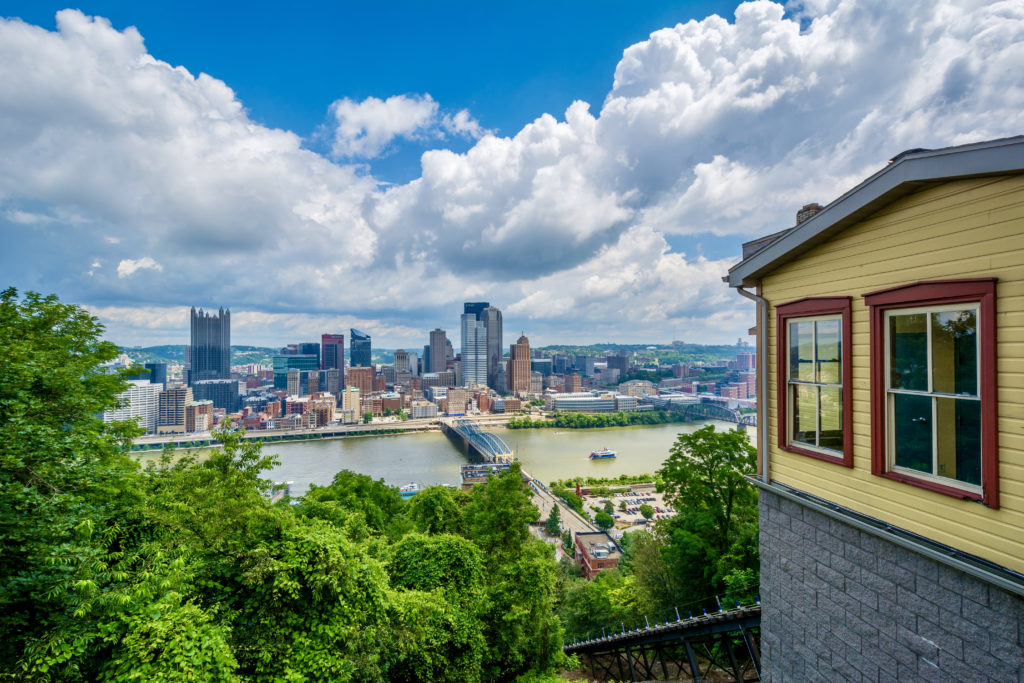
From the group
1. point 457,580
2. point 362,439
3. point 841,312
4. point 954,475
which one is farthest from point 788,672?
point 362,439

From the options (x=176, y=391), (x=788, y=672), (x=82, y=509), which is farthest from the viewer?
(x=176, y=391)

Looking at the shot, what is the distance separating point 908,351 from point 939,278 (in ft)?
1.31

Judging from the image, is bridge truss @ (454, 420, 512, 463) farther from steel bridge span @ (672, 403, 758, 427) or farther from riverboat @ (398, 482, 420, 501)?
steel bridge span @ (672, 403, 758, 427)

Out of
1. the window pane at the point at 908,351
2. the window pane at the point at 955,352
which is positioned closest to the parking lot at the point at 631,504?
the window pane at the point at 908,351

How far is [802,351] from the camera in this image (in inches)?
120

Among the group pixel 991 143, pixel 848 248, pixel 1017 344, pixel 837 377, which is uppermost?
pixel 991 143

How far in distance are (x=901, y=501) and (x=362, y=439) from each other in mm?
60440

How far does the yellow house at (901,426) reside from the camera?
1.89 m

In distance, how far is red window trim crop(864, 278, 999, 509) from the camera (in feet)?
6.21

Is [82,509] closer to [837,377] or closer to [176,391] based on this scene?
[837,377]

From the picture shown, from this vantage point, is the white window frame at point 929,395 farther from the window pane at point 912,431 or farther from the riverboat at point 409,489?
the riverboat at point 409,489

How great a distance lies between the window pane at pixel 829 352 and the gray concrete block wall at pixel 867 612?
0.91m

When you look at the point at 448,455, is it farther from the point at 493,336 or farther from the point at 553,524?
the point at 493,336

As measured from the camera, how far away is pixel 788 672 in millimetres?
3090
